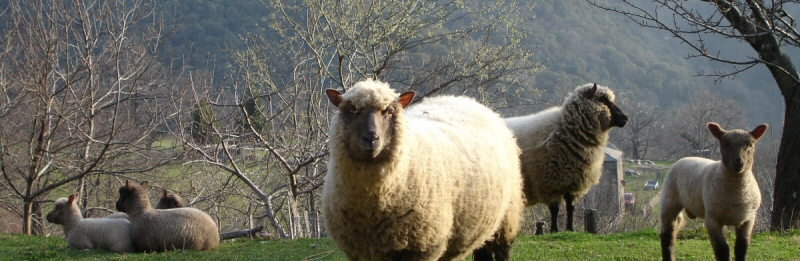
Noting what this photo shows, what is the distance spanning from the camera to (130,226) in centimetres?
930

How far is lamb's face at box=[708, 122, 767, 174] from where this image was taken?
6164 mm

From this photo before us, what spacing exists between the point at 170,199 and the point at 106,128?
26.9 feet

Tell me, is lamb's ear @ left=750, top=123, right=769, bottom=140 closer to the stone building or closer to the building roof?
the stone building

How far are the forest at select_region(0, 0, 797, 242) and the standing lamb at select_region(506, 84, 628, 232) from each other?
6.21 ft

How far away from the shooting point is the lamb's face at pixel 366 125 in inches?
173

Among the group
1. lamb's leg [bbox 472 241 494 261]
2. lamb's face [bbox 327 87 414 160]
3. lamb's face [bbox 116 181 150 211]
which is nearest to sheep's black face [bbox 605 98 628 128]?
lamb's leg [bbox 472 241 494 261]

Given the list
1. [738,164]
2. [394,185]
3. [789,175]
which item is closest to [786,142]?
[789,175]

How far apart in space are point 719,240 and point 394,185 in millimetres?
3681

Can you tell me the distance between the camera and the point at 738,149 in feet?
20.5

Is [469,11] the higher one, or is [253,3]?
[253,3]

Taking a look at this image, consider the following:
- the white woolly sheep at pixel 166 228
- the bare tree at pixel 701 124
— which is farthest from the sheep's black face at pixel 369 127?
the bare tree at pixel 701 124

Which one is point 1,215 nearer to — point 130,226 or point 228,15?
point 228,15

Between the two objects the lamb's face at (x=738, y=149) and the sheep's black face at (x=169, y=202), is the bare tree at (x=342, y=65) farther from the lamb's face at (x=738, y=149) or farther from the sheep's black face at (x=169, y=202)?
the lamb's face at (x=738, y=149)

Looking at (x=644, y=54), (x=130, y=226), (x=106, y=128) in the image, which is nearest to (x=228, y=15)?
(x=106, y=128)
